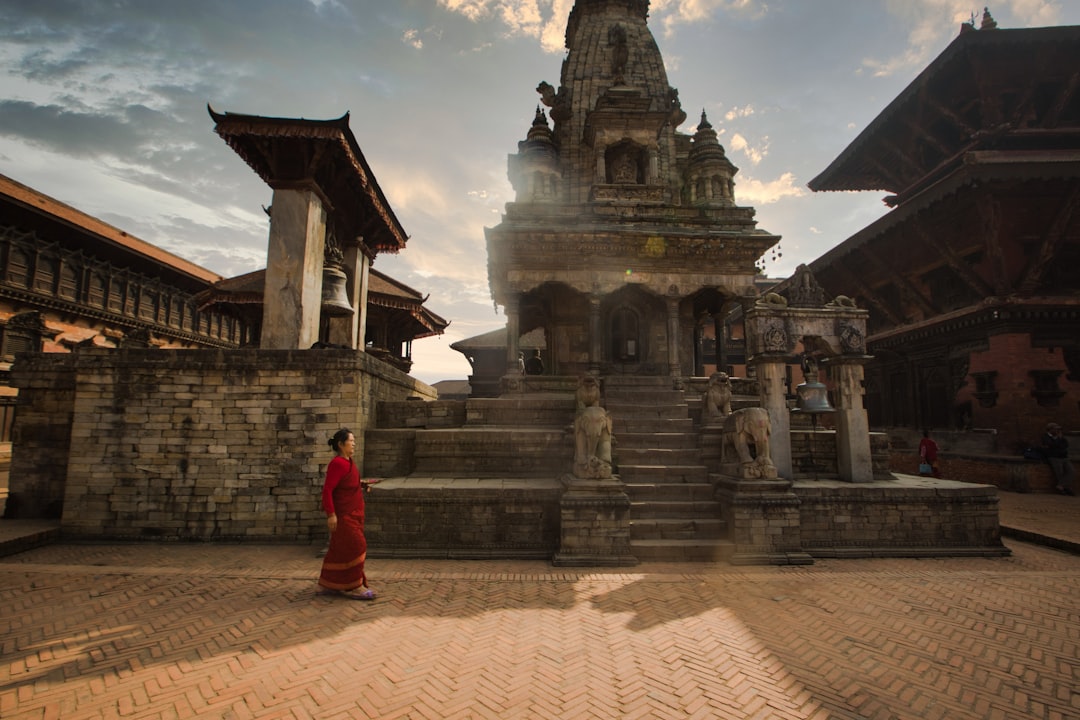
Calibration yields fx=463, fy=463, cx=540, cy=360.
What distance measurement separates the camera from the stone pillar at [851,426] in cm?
832

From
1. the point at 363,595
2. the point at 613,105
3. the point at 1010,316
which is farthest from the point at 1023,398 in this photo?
the point at 363,595

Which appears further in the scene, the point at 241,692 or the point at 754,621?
the point at 754,621

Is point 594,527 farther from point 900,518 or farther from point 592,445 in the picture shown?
point 900,518

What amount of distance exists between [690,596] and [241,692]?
174 inches

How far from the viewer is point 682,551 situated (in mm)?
6699

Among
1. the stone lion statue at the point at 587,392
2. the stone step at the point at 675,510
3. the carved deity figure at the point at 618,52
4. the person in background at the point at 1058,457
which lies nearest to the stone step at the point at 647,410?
the stone lion statue at the point at 587,392

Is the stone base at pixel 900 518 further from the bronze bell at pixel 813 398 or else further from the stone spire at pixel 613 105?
the stone spire at pixel 613 105

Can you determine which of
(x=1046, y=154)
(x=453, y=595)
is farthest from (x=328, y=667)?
(x=1046, y=154)

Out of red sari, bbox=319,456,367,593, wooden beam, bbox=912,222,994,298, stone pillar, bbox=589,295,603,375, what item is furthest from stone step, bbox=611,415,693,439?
wooden beam, bbox=912,222,994,298

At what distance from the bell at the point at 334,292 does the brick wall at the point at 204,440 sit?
2.12 m

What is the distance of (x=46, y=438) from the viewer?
8.44 m

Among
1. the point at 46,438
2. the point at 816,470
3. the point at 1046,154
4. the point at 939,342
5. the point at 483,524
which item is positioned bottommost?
the point at 483,524

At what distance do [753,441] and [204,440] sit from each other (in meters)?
9.08

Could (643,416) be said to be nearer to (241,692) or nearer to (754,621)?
(754,621)
